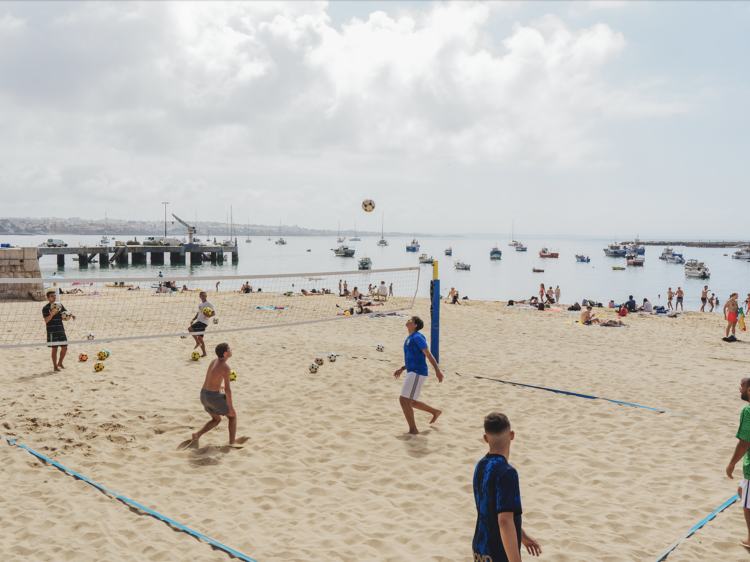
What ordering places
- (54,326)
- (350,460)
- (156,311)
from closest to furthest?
(350,460), (54,326), (156,311)

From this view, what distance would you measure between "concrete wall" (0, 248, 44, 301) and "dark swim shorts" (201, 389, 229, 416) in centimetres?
1413

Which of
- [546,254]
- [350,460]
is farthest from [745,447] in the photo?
[546,254]

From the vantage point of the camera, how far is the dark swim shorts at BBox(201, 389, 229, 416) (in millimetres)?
5512

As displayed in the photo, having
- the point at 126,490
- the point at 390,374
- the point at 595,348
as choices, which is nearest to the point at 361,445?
the point at 126,490

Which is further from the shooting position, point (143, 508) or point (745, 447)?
point (143, 508)

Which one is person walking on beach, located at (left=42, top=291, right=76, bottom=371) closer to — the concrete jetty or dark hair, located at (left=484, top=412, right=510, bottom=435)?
dark hair, located at (left=484, top=412, right=510, bottom=435)

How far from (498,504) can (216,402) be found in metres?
4.09

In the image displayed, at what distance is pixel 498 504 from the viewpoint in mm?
2270

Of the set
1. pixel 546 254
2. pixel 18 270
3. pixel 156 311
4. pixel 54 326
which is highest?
pixel 546 254

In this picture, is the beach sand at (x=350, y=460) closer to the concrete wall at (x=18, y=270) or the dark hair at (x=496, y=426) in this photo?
the dark hair at (x=496, y=426)

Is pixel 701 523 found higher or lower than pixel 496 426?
lower

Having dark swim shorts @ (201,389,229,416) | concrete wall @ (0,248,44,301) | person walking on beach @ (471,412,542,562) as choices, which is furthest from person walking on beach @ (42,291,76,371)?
concrete wall @ (0,248,44,301)

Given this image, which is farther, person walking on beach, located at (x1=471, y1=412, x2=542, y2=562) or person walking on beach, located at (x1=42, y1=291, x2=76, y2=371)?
person walking on beach, located at (x1=42, y1=291, x2=76, y2=371)

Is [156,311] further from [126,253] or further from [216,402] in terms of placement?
[126,253]
